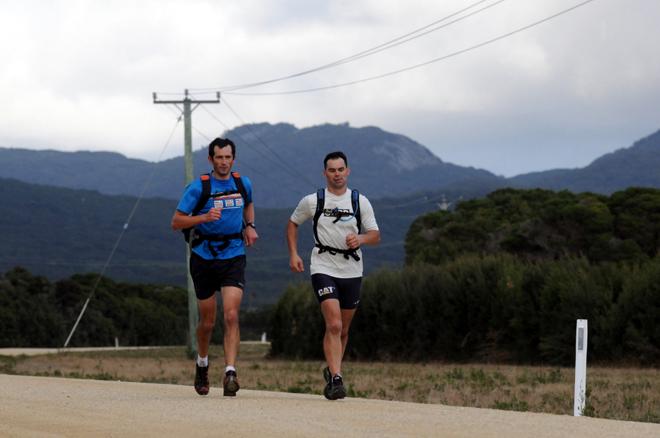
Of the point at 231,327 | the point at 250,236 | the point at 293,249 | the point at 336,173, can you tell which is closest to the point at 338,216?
the point at 336,173

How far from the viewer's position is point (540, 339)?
98.4 feet

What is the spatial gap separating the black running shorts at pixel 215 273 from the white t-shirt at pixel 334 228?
2.20ft

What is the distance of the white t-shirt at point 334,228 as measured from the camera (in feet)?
40.3

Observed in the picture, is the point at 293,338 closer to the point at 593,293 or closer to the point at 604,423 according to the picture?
the point at 593,293

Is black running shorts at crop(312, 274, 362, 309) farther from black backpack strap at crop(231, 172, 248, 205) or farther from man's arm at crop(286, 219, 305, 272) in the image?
black backpack strap at crop(231, 172, 248, 205)

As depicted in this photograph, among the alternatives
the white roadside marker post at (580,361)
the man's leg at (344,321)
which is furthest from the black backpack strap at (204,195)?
the white roadside marker post at (580,361)

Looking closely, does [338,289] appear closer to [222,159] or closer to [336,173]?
[336,173]

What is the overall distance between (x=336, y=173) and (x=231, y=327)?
1698 mm

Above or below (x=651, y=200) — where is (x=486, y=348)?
below

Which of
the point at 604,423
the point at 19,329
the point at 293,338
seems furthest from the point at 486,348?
the point at 19,329

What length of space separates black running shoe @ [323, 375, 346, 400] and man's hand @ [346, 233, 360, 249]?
118 centimetres

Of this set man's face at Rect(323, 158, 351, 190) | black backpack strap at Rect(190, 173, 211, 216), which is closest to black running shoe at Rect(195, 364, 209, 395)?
black backpack strap at Rect(190, 173, 211, 216)

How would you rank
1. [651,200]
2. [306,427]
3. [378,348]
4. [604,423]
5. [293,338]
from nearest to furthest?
[306,427] → [604,423] → [378,348] → [293,338] → [651,200]

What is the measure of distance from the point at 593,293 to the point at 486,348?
3.15 m
